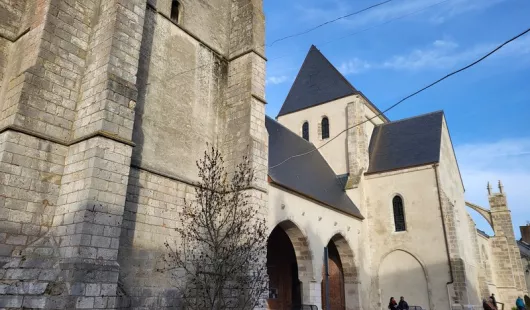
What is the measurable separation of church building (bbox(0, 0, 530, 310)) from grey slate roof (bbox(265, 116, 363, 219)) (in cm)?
11

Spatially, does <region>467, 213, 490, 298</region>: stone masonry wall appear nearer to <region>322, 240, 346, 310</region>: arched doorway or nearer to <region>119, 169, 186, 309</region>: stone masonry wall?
<region>322, 240, 346, 310</region>: arched doorway

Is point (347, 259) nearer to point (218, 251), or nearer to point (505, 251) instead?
point (218, 251)

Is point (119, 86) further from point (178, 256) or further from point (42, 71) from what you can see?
point (178, 256)

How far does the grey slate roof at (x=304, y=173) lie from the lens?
498 inches

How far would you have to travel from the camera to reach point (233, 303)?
27.7ft

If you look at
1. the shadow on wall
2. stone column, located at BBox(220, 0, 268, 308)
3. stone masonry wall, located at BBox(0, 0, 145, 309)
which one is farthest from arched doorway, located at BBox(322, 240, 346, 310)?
stone masonry wall, located at BBox(0, 0, 145, 309)

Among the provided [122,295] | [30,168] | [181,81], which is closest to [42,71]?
[30,168]

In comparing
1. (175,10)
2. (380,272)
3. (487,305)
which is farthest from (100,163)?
(487,305)

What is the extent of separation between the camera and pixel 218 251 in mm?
7754

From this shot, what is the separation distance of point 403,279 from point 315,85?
36.2ft

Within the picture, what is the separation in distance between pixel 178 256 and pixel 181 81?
13.2ft

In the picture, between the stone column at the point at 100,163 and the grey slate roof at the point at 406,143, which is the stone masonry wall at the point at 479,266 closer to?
the grey slate roof at the point at 406,143

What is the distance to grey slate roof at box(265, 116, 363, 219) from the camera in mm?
12655

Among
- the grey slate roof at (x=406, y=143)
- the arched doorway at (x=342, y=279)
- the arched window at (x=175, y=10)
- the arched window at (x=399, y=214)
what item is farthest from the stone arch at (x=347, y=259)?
the arched window at (x=175, y=10)
